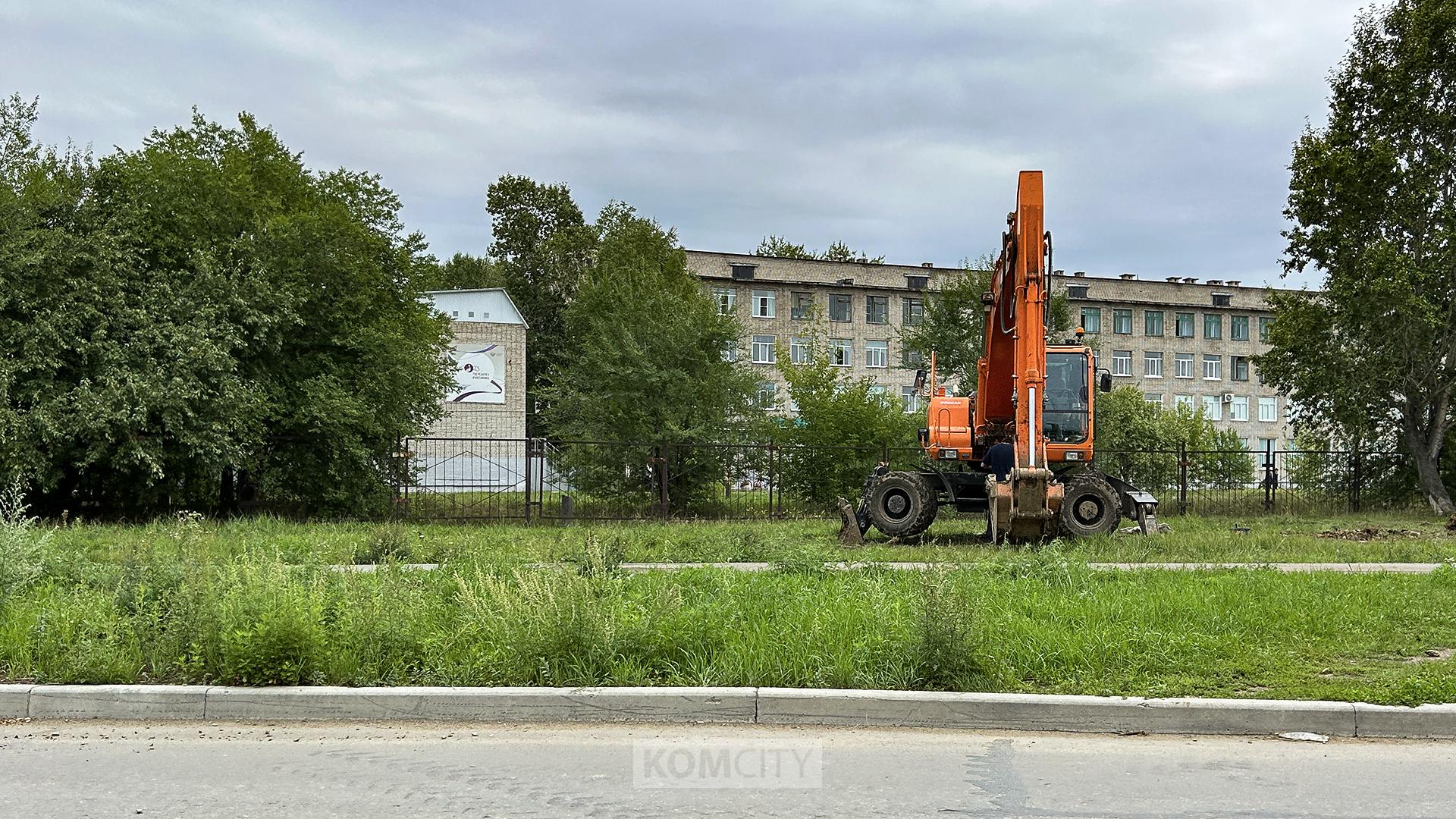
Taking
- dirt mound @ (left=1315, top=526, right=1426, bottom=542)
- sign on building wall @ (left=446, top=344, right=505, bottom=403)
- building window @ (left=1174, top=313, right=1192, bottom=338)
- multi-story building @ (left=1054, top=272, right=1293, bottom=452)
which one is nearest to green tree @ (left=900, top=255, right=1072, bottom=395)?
sign on building wall @ (left=446, top=344, right=505, bottom=403)

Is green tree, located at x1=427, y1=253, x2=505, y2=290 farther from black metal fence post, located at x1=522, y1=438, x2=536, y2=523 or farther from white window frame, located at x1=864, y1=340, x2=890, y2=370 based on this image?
black metal fence post, located at x1=522, y1=438, x2=536, y2=523

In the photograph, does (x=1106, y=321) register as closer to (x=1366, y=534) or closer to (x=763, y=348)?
(x=763, y=348)

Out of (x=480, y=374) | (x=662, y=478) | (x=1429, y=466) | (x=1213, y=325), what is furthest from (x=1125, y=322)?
(x=662, y=478)

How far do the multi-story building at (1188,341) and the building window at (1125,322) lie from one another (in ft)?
0.17

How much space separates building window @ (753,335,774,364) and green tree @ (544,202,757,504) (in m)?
35.7

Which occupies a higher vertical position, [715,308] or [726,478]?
[715,308]

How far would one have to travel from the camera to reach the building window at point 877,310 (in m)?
72.9

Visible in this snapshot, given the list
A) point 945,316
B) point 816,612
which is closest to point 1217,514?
point 945,316

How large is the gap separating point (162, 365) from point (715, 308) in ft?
50.2

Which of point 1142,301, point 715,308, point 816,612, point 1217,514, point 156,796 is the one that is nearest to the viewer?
point 156,796

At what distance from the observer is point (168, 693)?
7266mm

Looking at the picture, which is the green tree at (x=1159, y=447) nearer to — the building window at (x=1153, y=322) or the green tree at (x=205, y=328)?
the building window at (x=1153, y=322)

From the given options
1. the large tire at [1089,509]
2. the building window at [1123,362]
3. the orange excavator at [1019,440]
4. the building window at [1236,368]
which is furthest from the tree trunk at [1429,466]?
the building window at [1236,368]

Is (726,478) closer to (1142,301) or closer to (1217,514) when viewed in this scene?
(1217,514)
